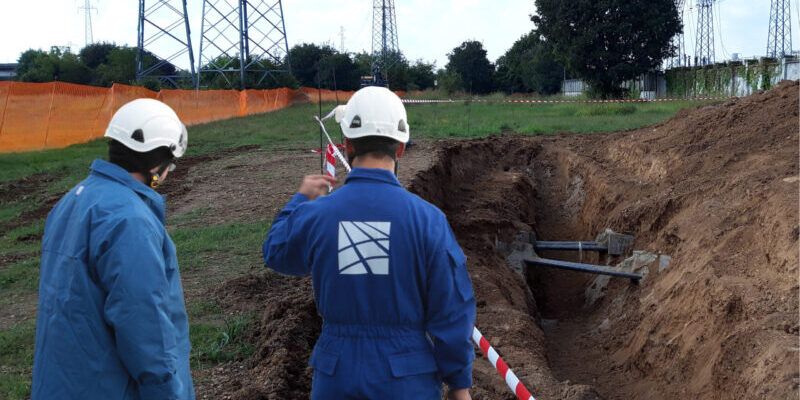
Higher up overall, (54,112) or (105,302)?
(54,112)

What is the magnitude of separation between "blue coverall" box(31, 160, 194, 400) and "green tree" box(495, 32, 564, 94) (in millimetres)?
60902

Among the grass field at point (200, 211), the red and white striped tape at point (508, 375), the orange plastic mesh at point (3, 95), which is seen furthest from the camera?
the orange plastic mesh at point (3, 95)

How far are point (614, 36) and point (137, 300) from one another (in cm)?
4331

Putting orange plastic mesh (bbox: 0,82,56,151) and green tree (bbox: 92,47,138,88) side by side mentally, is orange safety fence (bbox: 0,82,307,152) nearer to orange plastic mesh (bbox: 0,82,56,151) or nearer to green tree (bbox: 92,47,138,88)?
orange plastic mesh (bbox: 0,82,56,151)

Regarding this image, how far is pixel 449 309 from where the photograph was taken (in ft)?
8.11

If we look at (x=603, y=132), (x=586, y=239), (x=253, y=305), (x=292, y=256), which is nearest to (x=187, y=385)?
(x=292, y=256)

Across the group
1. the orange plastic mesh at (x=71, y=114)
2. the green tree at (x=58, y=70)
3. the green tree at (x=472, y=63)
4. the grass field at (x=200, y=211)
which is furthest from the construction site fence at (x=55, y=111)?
the green tree at (x=472, y=63)

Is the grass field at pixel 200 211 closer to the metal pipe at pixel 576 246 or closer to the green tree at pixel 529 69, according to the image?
the metal pipe at pixel 576 246

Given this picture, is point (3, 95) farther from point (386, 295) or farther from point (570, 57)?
point (570, 57)

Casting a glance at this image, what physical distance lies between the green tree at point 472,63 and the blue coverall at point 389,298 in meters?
73.6

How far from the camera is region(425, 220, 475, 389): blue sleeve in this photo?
247 cm

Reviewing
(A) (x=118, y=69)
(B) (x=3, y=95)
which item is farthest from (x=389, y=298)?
(A) (x=118, y=69)

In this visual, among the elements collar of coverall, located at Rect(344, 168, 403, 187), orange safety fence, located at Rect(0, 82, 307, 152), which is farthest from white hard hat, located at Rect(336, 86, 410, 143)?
orange safety fence, located at Rect(0, 82, 307, 152)

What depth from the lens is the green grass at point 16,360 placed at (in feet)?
16.4
